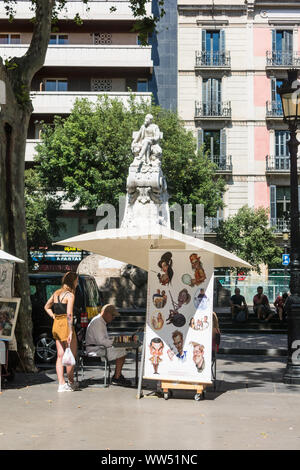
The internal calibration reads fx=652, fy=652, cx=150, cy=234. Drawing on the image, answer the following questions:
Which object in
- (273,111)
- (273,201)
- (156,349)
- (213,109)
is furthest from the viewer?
(213,109)

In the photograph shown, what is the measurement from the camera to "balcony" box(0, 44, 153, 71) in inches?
1681

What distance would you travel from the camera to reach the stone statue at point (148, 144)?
2191cm

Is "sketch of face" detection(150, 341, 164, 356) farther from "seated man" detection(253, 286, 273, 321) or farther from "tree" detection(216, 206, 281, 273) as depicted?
"tree" detection(216, 206, 281, 273)

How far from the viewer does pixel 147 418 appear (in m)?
7.70

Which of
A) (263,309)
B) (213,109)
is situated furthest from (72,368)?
(213,109)

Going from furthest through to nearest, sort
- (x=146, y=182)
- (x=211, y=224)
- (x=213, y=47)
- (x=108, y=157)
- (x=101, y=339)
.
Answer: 1. (x=213, y=47)
2. (x=211, y=224)
3. (x=108, y=157)
4. (x=146, y=182)
5. (x=101, y=339)

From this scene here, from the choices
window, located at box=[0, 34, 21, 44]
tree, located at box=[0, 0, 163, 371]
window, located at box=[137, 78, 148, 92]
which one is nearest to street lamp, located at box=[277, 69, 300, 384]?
tree, located at box=[0, 0, 163, 371]

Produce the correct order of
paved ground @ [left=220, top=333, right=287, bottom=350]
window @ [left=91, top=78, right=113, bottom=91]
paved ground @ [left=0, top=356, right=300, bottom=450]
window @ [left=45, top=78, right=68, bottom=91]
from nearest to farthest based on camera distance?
paved ground @ [left=0, top=356, right=300, bottom=450] < paved ground @ [left=220, top=333, right=287, bottom=350] < window @ [left=91, top=78, right=113, bottom=91] < window @ [left=45, top=78, right=68, bottom=91]

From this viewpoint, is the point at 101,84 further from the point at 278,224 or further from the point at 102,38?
the point at 278,224

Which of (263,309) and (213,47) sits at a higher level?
(213,47)

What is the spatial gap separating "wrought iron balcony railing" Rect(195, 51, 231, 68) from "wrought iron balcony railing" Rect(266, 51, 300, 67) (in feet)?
8.85

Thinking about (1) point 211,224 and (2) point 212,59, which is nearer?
(1) point 211,224

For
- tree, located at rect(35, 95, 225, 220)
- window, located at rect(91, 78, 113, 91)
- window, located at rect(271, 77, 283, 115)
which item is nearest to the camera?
tree, located at rect(35, 95, 225, 220)

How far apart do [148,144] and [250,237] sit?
57.6ft
